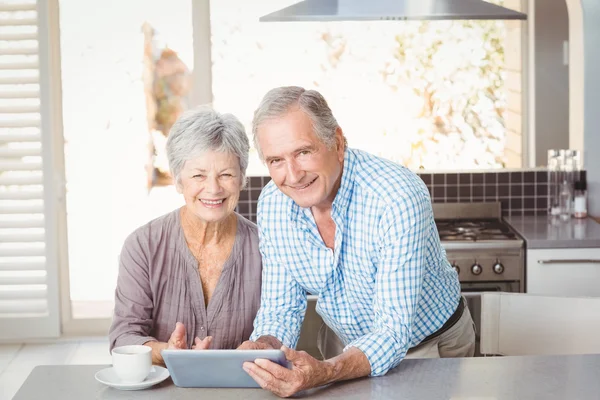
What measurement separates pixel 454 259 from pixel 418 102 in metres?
1.11

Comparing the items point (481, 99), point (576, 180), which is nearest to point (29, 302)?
point (481, 99)

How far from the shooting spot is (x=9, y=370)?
4.52m

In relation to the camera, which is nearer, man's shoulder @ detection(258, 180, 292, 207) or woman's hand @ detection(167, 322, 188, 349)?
woman's hand @ detection(167, 322, 188, 349)

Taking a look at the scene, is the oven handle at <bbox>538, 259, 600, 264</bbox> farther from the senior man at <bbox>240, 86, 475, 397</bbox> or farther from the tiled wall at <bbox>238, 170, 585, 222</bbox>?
the senior man at <bbox>240, 86, 475, 397</bbox>

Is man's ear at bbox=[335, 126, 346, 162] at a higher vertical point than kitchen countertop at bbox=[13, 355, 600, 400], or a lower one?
higher

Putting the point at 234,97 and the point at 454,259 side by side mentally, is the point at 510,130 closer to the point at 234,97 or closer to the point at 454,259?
the point at 454,259

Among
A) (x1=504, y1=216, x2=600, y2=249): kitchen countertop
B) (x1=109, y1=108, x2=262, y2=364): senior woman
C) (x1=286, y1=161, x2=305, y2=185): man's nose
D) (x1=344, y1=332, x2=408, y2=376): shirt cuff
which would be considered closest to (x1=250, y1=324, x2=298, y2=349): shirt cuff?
(x1=109, y1=108, x2=262, y2=364): senior woman

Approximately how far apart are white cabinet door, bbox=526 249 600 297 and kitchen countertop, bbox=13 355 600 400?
1.83 m

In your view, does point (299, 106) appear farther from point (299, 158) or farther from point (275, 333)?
point (275, 333)

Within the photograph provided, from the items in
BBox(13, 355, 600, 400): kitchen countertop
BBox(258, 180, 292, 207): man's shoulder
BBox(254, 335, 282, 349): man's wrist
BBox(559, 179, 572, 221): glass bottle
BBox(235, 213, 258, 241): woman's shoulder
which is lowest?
BBox(13, 355, 600, 400): kitchen countertop

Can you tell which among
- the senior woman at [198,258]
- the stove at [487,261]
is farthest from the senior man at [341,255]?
the stove at [487,261]

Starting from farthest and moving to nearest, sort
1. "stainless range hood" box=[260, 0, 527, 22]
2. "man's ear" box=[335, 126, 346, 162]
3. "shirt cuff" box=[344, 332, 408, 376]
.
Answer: "stainless range hood" box=[260, 0, 527, 22]
"man's ear" box=[335, 126, 346, 162]
"shirt cuff" box=[344, 332, 408, 376]

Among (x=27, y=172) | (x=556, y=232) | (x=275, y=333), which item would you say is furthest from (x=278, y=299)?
(x=27, y=172)

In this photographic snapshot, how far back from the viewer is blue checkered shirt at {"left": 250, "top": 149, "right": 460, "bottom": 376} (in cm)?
209
